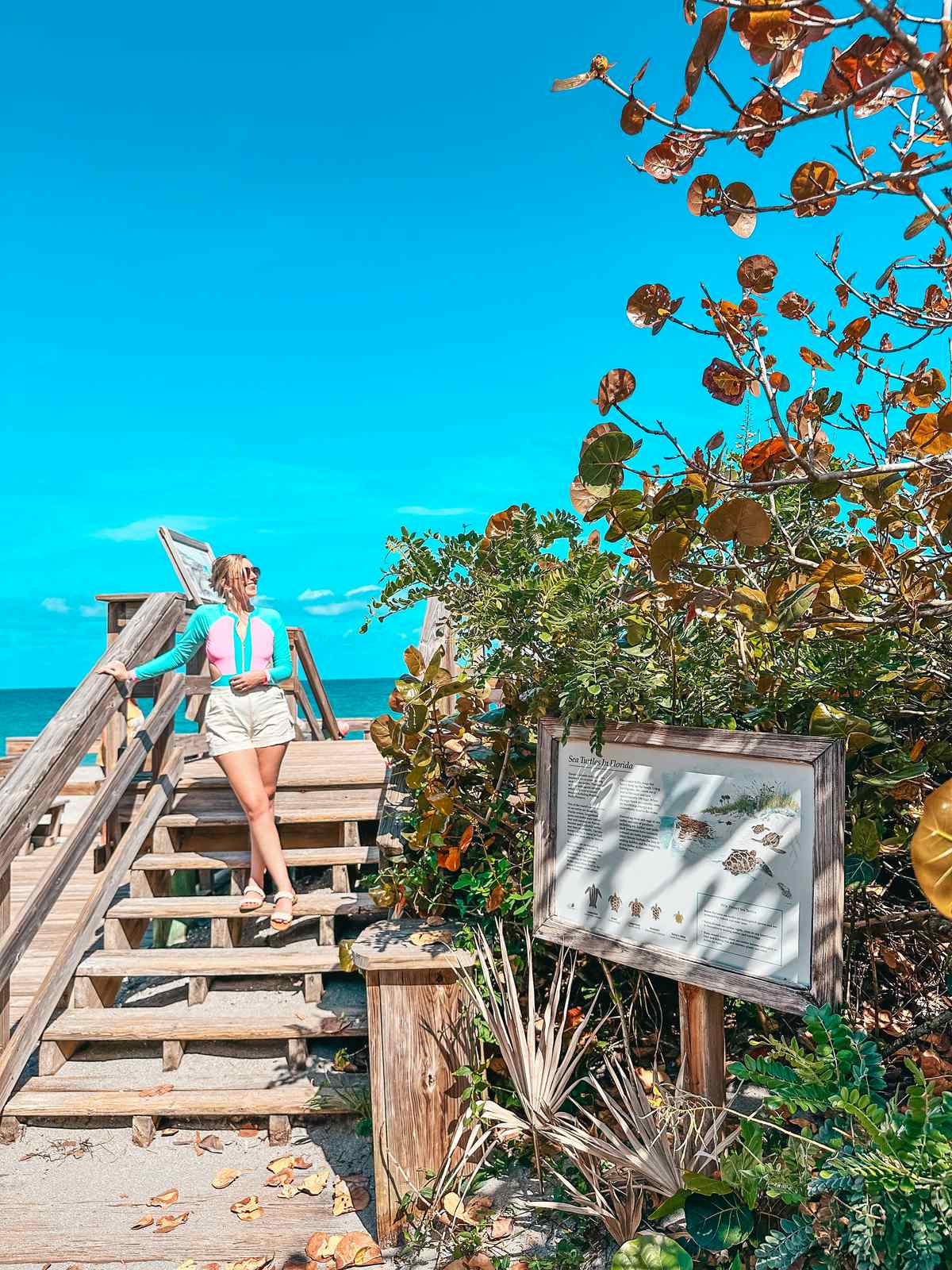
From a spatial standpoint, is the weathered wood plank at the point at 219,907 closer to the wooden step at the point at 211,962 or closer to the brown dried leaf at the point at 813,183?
the wooden step at the point at 211,962

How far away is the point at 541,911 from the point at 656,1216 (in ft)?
2.48

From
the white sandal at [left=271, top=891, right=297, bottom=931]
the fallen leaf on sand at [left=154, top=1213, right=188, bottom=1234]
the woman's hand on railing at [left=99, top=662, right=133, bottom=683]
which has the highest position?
the woman's hand on railing at [left=99, top=662, right=133, bottom=683]

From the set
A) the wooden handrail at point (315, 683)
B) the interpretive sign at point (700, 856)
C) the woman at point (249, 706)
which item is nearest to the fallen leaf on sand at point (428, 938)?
the interpretive sign at point (700, 856)

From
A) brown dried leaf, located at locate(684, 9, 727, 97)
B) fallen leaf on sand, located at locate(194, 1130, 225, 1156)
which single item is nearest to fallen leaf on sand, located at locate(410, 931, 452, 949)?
fallen leaf on sand, located at locate(194, 1130, 225, 1156)

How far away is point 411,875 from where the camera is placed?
276cm

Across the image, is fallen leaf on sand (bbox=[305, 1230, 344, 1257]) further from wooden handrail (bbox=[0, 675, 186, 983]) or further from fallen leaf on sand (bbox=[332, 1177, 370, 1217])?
wooden handrail (bbox=[0, 675, 186, 983])

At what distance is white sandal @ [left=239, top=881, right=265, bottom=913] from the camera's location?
367 centimetres

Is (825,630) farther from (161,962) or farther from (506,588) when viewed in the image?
(161,962)

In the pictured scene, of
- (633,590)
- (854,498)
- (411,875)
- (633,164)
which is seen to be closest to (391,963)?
(411,875)

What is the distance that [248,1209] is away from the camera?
102 inches

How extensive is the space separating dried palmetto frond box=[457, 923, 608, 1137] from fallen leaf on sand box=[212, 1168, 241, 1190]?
1.09m

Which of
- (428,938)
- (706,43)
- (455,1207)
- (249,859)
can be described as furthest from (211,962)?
(706,43)

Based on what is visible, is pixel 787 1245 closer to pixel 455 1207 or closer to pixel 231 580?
pixel 455 1207

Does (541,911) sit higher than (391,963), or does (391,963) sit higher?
(541,911)
